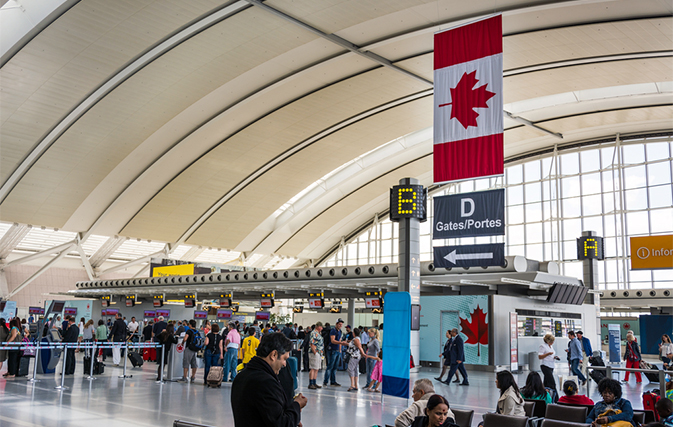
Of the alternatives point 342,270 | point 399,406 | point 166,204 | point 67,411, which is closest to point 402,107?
point 342,270

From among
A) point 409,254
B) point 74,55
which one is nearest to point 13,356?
point 409,254

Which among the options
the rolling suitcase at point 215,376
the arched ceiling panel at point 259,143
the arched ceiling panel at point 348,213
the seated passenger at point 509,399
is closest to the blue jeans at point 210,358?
the rolling suitcase at point 215,376

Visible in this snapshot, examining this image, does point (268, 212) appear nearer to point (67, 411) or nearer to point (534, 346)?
point (534, 346)

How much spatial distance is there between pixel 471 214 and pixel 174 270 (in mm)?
25973

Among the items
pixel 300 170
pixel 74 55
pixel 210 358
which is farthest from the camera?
pixel 300 170

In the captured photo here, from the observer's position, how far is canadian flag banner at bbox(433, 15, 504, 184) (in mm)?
10102

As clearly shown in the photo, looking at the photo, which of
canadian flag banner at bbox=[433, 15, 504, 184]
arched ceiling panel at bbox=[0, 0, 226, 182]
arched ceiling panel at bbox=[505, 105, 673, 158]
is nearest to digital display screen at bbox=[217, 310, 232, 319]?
arched ceiling panel at bbox=[0, 0, 226, 182]

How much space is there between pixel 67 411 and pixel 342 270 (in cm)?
1482

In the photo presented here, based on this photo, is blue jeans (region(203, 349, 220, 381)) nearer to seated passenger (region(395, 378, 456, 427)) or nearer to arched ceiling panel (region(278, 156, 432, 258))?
seated passenger (region(395, 378, 456, 427))

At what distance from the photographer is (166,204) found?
35812 mm

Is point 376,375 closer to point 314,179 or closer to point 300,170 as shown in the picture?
point 300,170

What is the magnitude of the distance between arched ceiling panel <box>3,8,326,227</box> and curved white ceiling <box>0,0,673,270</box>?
8cm

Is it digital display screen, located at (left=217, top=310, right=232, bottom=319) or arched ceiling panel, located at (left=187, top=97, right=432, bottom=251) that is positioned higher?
arched ceiling panel, located at (left=187, top=97, right=432, bottom=251)

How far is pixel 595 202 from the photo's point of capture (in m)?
34.0
